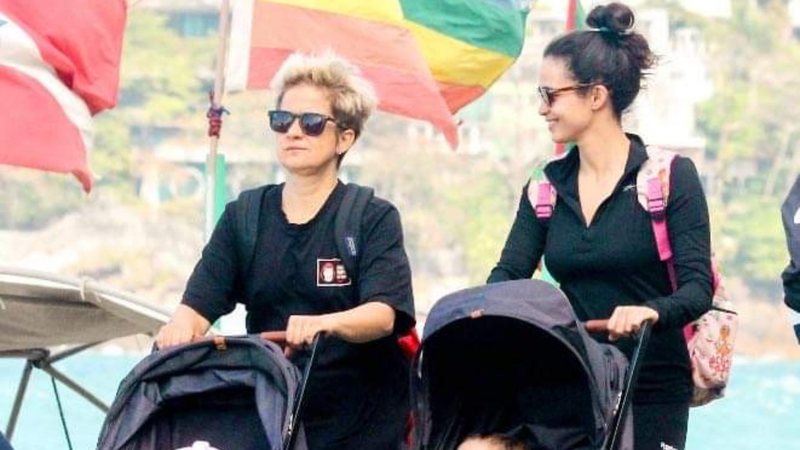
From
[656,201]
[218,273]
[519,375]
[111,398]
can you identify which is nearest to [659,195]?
[656,201]

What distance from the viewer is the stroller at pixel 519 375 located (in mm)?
4113

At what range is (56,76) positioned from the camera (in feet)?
22.3

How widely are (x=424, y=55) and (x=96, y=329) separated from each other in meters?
2.40

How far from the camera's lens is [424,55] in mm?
8734

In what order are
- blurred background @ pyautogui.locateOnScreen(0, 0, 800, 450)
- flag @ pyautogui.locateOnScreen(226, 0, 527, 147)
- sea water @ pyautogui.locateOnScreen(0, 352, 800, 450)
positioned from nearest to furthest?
flag @ pyautogui.locateOnScreen(226, 0, 527, 147)
sea water @ pyautogui.locateOnScreen(0, 352, 800, 450)
blurred background @ pyautogui.locateOnScreen(0, 0, 800, 450)

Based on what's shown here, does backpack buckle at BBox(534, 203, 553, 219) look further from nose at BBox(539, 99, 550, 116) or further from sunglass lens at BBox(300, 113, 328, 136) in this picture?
sunglass lens at BBox(300, 113, 328, 136)

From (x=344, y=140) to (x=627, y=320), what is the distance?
2.75 feet

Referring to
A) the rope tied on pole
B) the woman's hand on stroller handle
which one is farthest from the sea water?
the woman's hand on stroller handle

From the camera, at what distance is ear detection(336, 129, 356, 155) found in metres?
4.67

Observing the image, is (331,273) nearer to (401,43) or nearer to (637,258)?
(637,258)

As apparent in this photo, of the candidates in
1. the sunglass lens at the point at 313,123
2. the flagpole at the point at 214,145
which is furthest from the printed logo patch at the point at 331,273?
the flagpole at the point at 214,145

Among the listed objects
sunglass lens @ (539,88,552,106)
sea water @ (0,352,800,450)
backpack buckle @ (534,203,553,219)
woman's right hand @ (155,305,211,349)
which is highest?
sunglass lens @ (539,88,552,106)

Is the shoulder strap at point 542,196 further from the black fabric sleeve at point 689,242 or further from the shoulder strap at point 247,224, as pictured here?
the shoulder strap at point 247,224

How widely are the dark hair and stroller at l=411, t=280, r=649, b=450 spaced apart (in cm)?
61
